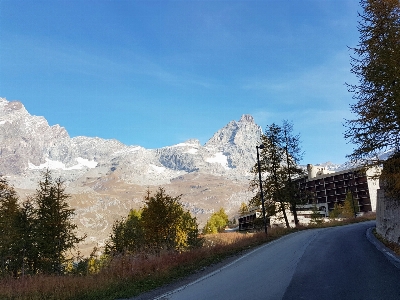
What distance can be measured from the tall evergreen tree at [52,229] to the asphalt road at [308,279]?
60.8ft

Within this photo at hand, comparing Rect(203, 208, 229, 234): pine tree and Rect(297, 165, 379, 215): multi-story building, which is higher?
Rect(297, 165, 379, 215): multi-story building

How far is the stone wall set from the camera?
14.9m

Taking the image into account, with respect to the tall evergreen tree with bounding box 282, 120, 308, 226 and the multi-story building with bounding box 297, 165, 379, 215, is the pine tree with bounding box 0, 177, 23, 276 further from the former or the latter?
the multi-story building with bounding box 297, 165, 379, 215

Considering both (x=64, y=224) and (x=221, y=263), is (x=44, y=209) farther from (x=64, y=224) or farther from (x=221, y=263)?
(x=221, y=263)

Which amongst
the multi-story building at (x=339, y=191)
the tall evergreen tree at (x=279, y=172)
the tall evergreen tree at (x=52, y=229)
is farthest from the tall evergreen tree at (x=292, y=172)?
the multi-story building at (x=339, y=191)

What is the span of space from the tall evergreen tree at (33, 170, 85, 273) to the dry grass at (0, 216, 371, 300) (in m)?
14.4

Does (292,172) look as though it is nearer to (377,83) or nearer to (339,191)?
(377,83)

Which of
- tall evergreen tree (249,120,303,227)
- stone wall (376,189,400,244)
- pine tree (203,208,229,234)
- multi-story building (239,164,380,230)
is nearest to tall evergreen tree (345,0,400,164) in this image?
stone wall (376,189,400,244)

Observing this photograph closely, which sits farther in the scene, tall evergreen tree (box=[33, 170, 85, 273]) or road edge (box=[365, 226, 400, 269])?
tall evergreen tree (box=[33, 170, 85, 273])

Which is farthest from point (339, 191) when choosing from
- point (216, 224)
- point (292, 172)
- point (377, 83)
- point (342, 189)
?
point (377, 83)

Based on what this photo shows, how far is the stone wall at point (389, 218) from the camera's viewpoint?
48.8 feet

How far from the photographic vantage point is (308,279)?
922 cm

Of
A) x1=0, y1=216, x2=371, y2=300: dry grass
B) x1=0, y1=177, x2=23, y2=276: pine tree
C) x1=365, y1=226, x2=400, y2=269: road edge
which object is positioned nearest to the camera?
x1=365, y1=226, x2=400, y2=269: road edge

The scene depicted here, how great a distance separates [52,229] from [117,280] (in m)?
17.8
